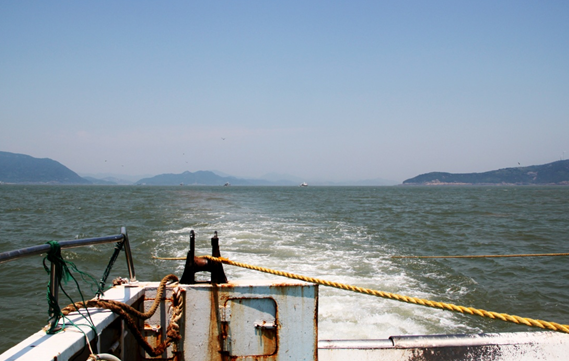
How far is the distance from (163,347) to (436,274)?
8076mm

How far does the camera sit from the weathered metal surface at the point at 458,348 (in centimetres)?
309

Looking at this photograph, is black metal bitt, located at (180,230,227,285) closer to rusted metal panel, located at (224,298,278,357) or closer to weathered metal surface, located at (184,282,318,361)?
weathered metal surface, located at (184,282,318,361)

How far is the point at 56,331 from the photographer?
2227 mm

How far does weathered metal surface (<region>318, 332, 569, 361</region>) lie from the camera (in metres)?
3.09

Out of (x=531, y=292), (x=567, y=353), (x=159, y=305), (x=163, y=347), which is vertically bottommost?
(x=531, y=292)

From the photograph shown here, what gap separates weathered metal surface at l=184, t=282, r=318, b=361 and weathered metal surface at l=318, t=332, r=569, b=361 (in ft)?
1.28

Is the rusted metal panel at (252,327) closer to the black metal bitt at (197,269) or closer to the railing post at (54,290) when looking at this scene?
the black metal bitt at (197,269)

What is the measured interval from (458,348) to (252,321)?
5.49 ft

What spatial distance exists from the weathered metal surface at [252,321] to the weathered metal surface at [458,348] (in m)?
0.39

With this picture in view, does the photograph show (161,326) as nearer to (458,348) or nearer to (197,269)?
(197,269)

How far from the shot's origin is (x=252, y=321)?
2990 millimetres

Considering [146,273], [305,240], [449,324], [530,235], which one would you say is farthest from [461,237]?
[146,273]

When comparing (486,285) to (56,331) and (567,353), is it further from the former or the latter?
(56,331)

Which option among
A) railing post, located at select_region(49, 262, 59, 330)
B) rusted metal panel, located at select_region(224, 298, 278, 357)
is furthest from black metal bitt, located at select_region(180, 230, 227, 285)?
railing post, located at select_region(49, 262, 59, 330)
